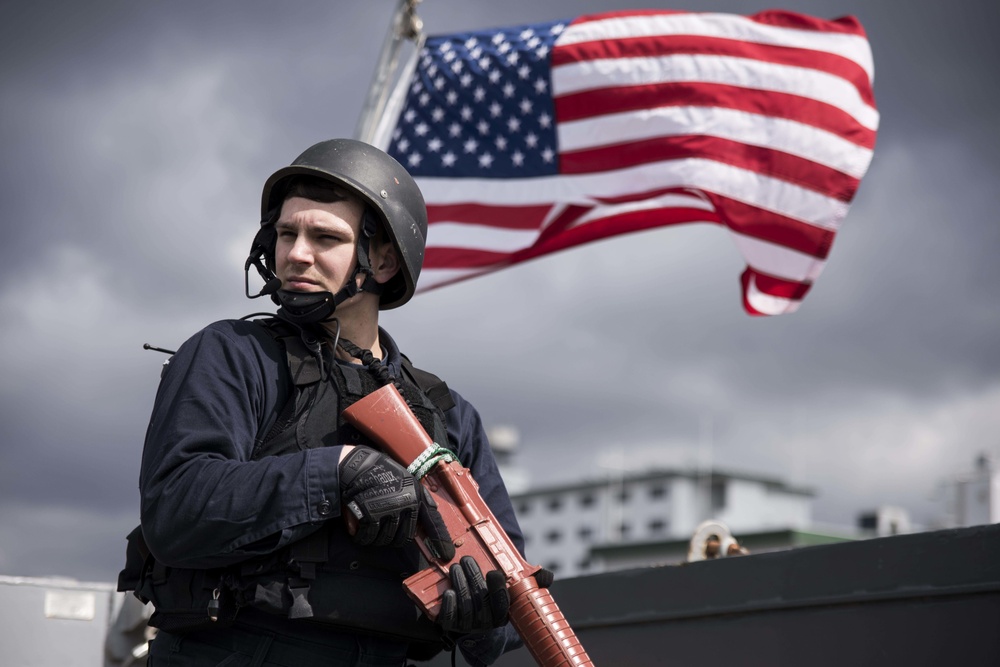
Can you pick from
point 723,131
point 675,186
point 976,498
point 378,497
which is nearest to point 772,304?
point 675,186

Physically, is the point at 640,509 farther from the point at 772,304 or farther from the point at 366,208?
the point at 366,208

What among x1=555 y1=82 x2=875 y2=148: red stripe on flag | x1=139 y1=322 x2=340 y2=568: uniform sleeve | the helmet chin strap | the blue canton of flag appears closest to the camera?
x1=139 y1=322 x2=340 y2=568: uniform sleeve

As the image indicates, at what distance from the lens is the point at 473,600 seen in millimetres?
2680

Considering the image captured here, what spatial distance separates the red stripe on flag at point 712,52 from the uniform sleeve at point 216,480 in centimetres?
676

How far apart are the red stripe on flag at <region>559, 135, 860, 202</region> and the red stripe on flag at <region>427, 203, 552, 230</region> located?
0.39 meters

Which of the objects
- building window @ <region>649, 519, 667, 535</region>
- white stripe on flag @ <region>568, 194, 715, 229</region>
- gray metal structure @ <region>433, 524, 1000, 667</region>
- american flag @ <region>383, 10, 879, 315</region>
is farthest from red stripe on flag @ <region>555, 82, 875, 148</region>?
building window @ <region>649, 519, 667, 535</region>

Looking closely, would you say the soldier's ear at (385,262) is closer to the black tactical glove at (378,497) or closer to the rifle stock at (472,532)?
the rifle stock at (472,532)

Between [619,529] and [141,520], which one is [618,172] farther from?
[619,529]

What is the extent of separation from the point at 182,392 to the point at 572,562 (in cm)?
11000

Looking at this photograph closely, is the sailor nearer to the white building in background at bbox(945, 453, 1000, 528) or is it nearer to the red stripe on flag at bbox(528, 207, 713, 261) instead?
the red stripe on flag at bbox(528, 207, 713, 261)

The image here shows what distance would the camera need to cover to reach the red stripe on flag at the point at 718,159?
8367mm

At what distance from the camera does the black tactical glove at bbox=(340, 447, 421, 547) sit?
2.53m

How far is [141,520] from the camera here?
2.56 metres

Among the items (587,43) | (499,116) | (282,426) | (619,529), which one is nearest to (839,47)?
(587,43)
